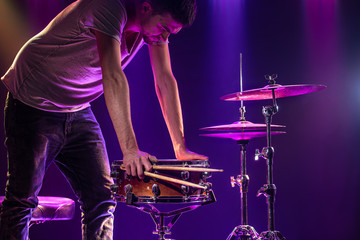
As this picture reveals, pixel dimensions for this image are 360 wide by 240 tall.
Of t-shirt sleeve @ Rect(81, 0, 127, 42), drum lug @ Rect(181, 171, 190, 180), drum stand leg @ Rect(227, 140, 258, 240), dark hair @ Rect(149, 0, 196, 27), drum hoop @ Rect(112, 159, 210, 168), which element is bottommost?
drum stand leg @ Rect(227, 140, 258, 240)

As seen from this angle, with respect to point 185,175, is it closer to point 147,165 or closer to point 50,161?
point 147,165

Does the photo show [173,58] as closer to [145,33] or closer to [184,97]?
[184,97]

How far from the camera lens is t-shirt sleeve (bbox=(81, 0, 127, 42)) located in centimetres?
133

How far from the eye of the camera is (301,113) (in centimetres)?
305

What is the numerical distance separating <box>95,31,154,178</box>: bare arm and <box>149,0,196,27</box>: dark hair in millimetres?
311

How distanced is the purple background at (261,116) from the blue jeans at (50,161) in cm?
150

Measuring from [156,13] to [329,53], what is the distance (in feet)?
6.91

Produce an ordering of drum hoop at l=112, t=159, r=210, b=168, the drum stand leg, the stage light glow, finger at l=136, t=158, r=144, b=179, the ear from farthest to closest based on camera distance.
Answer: the stage light glow
the drum stand leg
the ear
drum hoop at l=112, t=159, r=210, b=168
finger at l=136, t=158, r=144, b=179

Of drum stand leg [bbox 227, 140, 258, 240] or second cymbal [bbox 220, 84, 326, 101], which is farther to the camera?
drum stand leg [bbox 227, 140, 258, 240]

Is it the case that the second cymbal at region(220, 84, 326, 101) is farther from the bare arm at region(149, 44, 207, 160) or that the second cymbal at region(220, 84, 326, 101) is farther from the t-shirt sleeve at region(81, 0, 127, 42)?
the t-shirt sleeve at region(81, 0, 127, 42)

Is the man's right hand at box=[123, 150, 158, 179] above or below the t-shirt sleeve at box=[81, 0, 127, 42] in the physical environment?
below

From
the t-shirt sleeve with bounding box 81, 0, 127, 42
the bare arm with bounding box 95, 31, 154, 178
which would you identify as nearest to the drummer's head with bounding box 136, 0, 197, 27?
the t-shirt sleeve with bounding box 81, 0, 127, 42

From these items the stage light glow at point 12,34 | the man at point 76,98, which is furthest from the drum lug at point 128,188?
the stage light glow at point 12,34

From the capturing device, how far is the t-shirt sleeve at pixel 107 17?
133 centimetres
